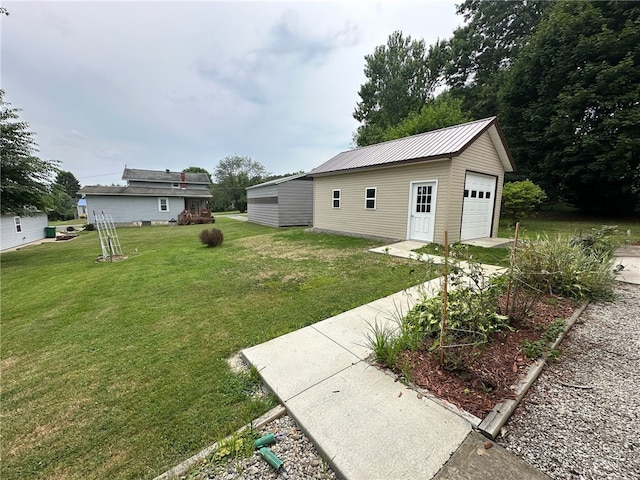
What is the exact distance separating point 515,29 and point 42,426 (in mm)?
32575

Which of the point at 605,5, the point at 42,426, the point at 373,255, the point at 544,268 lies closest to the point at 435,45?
the point at 605,5

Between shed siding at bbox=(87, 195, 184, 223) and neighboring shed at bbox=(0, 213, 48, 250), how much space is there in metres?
4.83

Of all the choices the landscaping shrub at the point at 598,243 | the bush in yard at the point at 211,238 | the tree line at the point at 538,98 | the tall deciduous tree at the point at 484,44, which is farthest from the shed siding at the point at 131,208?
the tall deciduous tree at the point at 484,44

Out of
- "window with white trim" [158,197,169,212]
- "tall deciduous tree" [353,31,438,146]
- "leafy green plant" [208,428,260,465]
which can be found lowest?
"leafy green plant" [208,428,260,465]

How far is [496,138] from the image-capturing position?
28.9 feet

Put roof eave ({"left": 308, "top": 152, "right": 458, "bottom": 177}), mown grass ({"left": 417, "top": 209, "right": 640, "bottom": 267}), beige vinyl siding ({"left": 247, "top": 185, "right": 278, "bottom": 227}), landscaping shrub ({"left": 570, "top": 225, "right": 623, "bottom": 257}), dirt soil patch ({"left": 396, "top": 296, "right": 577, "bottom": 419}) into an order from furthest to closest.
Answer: beige vinyl siding ({"left": 247, "top": 185, "right": 278, "bottom": 227}), roof eave ({"left": 308, "top": 152, "right": 458, "bottom": 177}), mown grass ({"left": 417, "top": 209, "right": 640, "bottom": 267}), landscaping shrub ({"left": 570, "top": 225, "right": 623, "bottom": 257}), dirt soil patch ({"left": 396, "top": 296, "right": 577, "bottom": 419})

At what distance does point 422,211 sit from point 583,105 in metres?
12.8

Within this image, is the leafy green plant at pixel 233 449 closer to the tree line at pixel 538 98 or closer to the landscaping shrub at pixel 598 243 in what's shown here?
the landscaping shrub at pixel 598 243

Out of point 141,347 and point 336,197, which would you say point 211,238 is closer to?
point 336,197

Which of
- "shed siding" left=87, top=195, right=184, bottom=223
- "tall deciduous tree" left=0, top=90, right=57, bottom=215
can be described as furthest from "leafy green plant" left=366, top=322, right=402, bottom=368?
"shed siding" left=87, top=195, right=184, bottom=223

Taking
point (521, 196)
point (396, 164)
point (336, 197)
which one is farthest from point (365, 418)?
point (521, 196)

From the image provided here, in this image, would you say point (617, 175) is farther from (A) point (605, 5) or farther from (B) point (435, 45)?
(B) point (435, 45)

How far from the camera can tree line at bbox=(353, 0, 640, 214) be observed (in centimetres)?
1217

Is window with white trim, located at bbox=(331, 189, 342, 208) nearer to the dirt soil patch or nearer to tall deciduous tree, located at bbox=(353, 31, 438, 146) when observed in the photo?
the dirt soil patch
